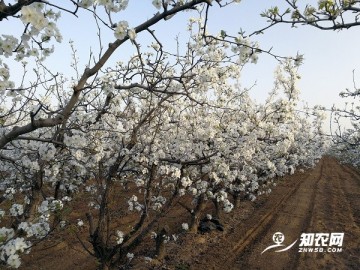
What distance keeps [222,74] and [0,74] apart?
10.3m

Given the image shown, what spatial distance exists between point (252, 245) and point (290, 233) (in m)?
2.64

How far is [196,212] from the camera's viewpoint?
53.8ft

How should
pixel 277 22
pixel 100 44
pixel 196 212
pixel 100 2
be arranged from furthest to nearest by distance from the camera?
pixel 196 212 → pixel 100 44 → pixel 277 22 → pixel 100 2

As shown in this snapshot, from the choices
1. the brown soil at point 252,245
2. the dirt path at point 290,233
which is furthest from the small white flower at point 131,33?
the dirt path at point 290,233

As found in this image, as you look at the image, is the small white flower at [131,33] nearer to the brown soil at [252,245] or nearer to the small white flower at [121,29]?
the small white flower at [121,29]

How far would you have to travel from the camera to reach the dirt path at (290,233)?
13.6 m

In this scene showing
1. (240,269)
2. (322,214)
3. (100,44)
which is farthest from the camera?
(322,214)

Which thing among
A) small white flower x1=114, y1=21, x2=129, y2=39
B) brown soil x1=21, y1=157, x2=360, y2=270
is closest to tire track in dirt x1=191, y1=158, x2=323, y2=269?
brown soil x1=21, y1=157, x2=360, y2=270

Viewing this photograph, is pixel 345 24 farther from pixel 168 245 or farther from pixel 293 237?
pixel 293 237

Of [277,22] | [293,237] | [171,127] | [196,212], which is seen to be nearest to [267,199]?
[293,237]

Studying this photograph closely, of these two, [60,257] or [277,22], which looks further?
[60,257]

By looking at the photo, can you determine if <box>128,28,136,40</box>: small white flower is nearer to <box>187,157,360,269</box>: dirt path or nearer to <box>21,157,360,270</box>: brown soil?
<box>21,157,360,270</box>: brown soil

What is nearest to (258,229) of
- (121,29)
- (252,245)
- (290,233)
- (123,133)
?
(290,233)

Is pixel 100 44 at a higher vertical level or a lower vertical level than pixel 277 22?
lower
